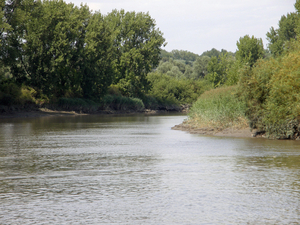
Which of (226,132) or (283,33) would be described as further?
(283,33)

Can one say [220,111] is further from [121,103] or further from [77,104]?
[121,103]

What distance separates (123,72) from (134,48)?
648cm

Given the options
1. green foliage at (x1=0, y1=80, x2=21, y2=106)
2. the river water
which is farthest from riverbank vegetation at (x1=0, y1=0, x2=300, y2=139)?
the river water

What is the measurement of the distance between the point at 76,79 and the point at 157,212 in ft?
212

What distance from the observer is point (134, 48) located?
301ft

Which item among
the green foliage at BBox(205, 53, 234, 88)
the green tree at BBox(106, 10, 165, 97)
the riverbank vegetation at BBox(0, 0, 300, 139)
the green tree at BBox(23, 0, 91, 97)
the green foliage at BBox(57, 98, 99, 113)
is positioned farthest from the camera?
the green foliage at BBox(205, 53, 234, 88)

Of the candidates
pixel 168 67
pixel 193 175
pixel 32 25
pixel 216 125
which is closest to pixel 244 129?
pixel 216 125

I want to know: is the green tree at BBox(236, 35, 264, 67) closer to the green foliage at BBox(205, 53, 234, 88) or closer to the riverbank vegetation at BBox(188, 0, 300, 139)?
the green foliage at BBox(205, 53, 234, 88)

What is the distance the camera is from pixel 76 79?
71312mm

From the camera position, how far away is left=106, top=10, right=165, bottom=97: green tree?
91562 millimetres

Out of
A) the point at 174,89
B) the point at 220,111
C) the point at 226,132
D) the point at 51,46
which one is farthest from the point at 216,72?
the point at 226,132

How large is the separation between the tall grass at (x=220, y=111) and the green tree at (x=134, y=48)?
186 feet

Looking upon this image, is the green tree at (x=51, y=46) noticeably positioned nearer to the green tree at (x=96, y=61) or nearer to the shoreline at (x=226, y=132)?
the green tree at (x=96, y=61)

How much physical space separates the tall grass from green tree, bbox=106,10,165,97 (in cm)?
5673
